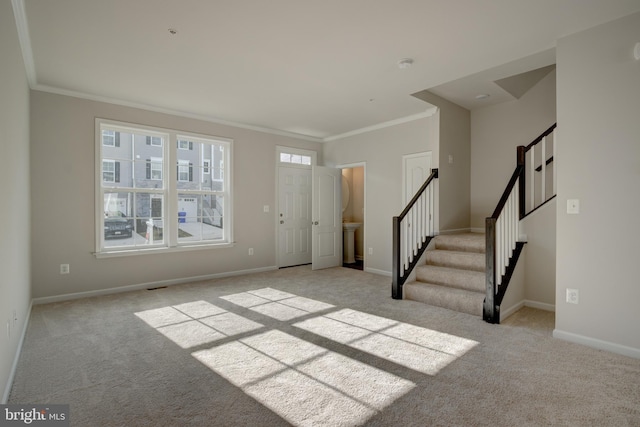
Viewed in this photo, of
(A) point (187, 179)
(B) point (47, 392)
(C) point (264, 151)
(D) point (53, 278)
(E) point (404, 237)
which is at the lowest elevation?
(B) point (47, 392)

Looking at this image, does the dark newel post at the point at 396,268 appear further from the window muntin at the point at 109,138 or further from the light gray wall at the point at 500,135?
the window muntin at the point at 109,138

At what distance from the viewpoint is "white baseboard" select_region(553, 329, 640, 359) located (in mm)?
2545

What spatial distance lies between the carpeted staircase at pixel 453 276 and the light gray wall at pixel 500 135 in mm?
952

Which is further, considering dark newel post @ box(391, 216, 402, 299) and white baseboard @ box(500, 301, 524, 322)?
dark newel post @ box(391, 216, 402, 299)

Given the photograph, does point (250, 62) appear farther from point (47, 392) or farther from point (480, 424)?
point (480, 424)

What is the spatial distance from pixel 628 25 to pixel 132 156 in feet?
18.3

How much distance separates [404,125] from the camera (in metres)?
5.41

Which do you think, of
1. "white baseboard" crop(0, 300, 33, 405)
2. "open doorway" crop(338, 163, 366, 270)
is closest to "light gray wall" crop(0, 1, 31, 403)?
"white baseboard" crop(0, 300, 33, 405)

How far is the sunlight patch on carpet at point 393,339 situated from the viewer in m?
2.48

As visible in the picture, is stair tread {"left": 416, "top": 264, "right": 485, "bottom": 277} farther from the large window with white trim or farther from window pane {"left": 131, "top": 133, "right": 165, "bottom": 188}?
window pane {"left": 131, "top": 133, "right": 165, "bottom": 188}

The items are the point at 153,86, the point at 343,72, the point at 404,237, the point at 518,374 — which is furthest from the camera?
the point at 404,237

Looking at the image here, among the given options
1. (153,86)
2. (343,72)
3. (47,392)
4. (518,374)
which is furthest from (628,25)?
(47,392)

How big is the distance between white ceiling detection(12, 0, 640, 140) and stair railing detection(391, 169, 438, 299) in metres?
1.34
